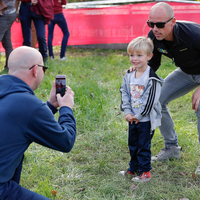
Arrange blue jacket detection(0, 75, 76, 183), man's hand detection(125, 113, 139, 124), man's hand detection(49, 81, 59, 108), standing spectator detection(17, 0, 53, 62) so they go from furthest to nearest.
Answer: standing spectator detection(17, 0, 53, 62)
man's hand detection(125, 113, 139, 124)
man's hand detection(49, 81, 59, 108)
blue jacket detection(0, 75, 76, 183)

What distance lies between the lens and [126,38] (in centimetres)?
915

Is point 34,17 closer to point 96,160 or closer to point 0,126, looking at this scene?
point 96,160

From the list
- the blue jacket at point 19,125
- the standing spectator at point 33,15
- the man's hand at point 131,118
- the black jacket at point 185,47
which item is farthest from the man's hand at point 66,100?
the standing spectator at point 33,15

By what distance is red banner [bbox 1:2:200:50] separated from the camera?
8719 mm

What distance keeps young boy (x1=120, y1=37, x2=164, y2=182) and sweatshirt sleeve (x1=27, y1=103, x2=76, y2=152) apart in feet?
3.46

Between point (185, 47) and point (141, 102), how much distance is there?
0.79 metres

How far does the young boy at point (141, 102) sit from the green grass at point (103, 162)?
0.27m

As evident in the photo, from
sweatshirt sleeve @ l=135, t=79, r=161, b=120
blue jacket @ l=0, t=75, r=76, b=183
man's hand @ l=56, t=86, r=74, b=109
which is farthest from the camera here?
sweatshirt sleeve @ l=135, t=79, r=161, b=120

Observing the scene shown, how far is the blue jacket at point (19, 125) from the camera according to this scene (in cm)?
170

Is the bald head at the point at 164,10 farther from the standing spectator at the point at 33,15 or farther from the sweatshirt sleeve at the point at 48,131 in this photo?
the standing spectator at the point at 33,15

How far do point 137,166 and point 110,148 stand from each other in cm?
67

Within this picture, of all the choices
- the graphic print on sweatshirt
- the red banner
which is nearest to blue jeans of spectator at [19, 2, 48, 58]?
the red banner

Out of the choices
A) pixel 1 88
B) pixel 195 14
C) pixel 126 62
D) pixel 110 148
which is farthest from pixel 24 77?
pixel 195 14

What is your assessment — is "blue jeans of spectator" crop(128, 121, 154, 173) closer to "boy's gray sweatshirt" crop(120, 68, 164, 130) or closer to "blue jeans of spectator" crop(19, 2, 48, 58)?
"boy's gray sweatshirt" crop(120, 68, 164, 130)
